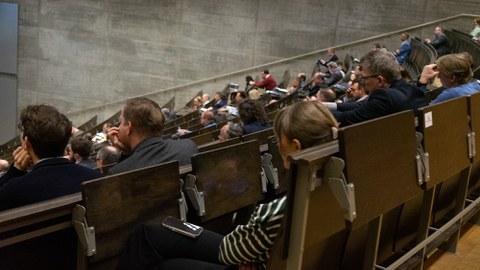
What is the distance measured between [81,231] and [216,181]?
25.2 inches

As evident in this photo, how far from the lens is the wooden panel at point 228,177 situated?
2.05m

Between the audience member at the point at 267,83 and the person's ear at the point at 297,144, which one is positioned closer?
the person's ear at the point at 297,144

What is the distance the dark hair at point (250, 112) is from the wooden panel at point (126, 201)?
2.37 metres

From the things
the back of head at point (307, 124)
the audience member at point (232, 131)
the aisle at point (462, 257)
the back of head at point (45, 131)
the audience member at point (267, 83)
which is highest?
the back of head at point (307, 124)

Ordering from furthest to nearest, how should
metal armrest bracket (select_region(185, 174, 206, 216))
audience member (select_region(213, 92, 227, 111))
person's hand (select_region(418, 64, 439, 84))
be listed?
1. audience member (select_region(213, 92, 227, 111))
2. person's hand (select_region(418, 64, 439, 84))
3. metal armrest bracket (select_region(185, 174, 206, 216))

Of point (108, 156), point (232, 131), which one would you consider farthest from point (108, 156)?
point (232, 131)

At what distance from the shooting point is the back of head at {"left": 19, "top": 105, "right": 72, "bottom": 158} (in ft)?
6.86

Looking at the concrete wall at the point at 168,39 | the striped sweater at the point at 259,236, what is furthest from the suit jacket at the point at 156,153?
the concrete wall at the point at 168,39

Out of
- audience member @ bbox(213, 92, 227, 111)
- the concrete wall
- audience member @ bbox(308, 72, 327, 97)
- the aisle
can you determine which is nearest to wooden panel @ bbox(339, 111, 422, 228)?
the aisle

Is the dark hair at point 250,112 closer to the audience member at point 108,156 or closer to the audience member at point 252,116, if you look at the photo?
the audience member at point 252,116

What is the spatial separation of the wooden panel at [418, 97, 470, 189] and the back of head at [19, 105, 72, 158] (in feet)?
4.76

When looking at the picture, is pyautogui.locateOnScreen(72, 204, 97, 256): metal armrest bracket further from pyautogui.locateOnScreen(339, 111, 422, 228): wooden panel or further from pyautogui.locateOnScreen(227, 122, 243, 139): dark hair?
pyautogui.locateOnScreen(227, 122, 243, 139): dark hair

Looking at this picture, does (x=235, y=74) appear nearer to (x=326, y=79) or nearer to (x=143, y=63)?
(x=143, y=63)

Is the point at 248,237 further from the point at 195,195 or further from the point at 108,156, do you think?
the point at 108,156
